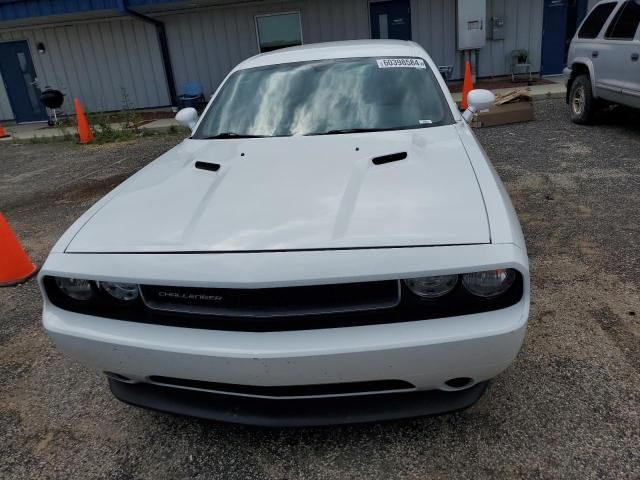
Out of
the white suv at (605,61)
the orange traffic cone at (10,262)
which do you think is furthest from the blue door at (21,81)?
the white suv at (605,61)

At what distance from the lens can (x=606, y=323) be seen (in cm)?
297

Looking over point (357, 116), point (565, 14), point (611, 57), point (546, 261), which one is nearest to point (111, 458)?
point (357, 116)

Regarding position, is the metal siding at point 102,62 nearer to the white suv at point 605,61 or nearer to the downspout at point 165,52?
the downspout at point 165,52

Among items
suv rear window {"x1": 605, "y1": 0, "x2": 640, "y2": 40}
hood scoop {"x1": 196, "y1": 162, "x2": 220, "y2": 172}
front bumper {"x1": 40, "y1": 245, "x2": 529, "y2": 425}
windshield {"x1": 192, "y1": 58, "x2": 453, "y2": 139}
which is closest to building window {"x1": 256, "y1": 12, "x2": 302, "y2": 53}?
suv rear window {"x1": 605, "y1": 0, "x2": 640, "y2": 40}

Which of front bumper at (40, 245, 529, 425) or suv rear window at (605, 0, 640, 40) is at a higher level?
suv rear window at (605, 0, 640, 40)

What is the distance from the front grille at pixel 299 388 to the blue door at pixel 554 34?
1372 cm

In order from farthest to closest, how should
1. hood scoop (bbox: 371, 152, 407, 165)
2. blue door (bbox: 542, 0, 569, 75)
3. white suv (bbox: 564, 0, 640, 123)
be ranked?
blue door (bbox: 542, 0, 569, 75) → white suv (bbox: 564, 0, 640, 123) → hood scoop (bbox: 371, 152, 407, 165)

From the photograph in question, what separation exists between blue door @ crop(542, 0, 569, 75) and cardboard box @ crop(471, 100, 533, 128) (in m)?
5.65

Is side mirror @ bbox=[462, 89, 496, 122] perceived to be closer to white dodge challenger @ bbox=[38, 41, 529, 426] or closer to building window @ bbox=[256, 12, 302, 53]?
white dodge challenger @ bbox=[38, 41, 529, 426]

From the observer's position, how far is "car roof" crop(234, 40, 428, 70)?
3.51 m

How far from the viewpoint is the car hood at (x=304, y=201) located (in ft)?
6.21

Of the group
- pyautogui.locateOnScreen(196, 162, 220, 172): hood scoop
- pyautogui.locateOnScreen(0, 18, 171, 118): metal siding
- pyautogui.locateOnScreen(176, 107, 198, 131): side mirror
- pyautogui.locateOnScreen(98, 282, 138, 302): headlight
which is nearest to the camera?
pyautogui.locateOnScreen(98, 282, 138, 302): headlight

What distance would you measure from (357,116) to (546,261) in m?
1.87

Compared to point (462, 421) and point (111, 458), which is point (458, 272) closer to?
point (462, 421)
